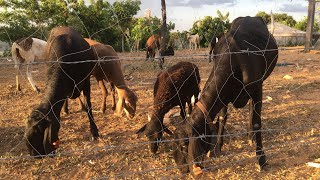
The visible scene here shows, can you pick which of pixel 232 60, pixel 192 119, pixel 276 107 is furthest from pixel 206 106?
pixel 276 107

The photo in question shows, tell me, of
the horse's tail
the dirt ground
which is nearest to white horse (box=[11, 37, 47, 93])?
the horse's tail

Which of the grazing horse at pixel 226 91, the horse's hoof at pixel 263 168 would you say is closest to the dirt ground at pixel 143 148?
the horse's hoof at pixel 263 168

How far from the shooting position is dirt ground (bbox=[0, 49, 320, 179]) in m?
4.48

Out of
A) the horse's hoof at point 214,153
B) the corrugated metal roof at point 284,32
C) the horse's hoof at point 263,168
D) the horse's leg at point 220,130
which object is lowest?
the horse's hoof at point 263,168

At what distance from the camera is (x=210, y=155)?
4961mm

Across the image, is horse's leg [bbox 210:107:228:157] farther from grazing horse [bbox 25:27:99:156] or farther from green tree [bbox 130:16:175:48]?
green tree [bbox 130:16:175:48]

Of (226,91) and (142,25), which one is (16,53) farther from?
(142,25)

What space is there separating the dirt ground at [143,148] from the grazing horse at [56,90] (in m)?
0.32

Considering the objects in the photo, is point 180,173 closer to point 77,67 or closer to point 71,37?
point 77,67

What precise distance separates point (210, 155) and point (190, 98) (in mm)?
1523

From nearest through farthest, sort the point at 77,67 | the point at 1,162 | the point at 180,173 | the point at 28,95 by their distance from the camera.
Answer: the point at 180,173 < the point at 1,162 < the point at 77,67 < the point at 28,95

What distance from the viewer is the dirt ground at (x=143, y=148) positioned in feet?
14.7

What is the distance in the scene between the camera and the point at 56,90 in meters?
4.72

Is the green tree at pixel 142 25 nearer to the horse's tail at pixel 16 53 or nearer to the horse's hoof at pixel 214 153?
the horse's tail at pixel 16 53
